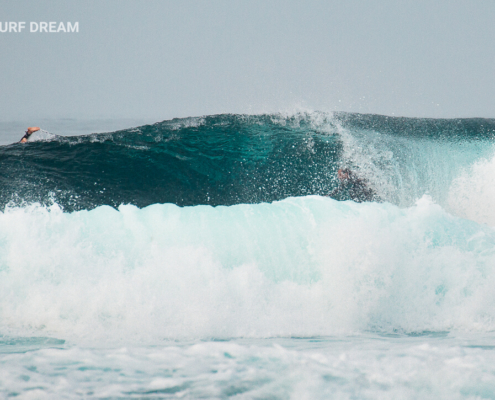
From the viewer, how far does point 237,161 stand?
757cm

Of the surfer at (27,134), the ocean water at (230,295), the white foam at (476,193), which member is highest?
the surfer at (27,134)

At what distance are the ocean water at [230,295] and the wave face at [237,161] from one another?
70 mm

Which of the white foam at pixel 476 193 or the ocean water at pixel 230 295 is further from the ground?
the white foam at pixel 476 193

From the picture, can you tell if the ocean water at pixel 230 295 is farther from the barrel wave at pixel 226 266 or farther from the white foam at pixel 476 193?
the white foam at pixel 476 193

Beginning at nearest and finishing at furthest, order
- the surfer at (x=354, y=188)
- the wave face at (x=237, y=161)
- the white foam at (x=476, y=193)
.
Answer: the wave face at (x=237, y=161)
the surfer at (x=354, y=188)
the white foam at (x=476, y=193)

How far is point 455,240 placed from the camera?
14.6 feet

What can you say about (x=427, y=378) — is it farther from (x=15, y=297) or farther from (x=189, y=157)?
(x=189, y=157)

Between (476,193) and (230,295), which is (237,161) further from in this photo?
(476,193)

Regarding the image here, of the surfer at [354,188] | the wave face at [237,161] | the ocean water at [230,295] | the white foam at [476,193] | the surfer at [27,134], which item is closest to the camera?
the ocean water at [230,295]

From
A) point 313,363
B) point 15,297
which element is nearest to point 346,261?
point 313,363

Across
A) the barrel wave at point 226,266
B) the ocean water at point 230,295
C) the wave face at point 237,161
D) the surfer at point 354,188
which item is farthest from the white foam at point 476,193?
the ocean water at point 230,295

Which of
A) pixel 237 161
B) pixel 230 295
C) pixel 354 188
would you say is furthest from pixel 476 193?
pixel 230 295

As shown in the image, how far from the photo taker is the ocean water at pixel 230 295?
87.7 inches

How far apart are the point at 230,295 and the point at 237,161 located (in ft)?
13.9
